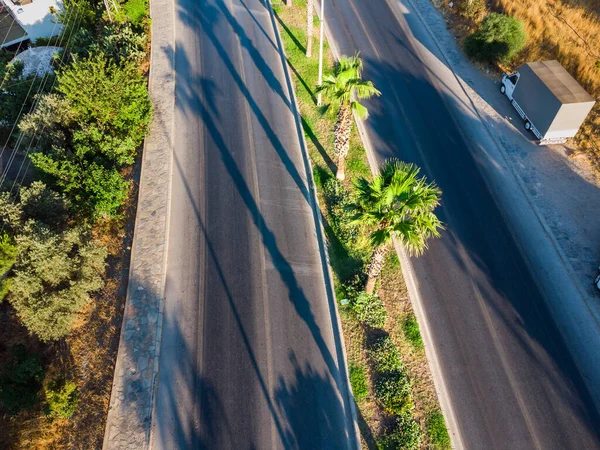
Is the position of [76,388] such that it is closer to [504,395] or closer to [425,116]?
[504,395]

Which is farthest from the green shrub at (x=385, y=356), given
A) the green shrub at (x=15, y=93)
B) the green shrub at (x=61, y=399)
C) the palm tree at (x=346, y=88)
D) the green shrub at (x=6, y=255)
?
the green shrub at (x=15, y=93)

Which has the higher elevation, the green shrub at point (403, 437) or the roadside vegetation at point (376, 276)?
the roadside vegetation at point (376, 276)

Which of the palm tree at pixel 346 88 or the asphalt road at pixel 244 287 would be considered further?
the palm tree at pixel 346 88

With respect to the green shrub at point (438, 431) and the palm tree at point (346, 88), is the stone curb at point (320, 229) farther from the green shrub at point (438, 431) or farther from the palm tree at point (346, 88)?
the palm tree at point (346, 88)

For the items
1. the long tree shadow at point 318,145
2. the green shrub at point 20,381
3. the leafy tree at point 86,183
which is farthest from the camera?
the long tree shadow at point 318,145

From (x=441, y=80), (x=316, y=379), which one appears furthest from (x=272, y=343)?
(x=441, y=80)

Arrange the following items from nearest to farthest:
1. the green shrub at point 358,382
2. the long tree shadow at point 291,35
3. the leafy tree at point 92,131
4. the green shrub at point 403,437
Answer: the green shrub at point 403,437 → the green shrub at point 358,382 → the leafy tree at point 92,131 → the long tree shadow at point 291,35
